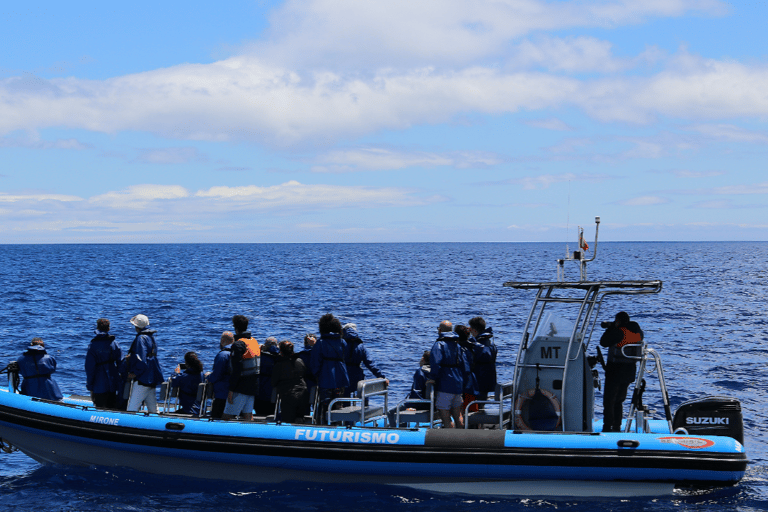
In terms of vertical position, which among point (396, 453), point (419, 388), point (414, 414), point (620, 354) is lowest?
point (396, 453)

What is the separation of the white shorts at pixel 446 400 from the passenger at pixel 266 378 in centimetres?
210

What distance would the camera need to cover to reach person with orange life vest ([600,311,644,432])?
8625 millimetres

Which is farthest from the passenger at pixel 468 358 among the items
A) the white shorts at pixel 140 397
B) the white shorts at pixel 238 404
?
the white shorts at pixel 140 397

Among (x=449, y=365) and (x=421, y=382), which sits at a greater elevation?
(x=449, y=365)

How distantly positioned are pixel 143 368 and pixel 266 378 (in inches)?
62.2

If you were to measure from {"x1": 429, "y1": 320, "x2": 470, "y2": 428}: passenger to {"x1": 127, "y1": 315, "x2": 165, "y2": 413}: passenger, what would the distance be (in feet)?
11.7

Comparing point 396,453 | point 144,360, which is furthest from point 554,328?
point 144,360

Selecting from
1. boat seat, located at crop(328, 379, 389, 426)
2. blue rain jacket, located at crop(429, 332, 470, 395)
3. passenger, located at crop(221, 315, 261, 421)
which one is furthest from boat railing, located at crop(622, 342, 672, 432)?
passenger, located at crop(221, 315, 261, 421)

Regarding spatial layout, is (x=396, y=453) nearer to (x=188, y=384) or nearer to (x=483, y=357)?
(x=483, y=357)

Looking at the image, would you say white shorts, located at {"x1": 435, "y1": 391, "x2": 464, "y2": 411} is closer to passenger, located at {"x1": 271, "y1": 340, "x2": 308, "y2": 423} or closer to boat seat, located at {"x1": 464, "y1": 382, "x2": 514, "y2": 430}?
boat seat, located at {"x1": 464, "y1": 382, "x2": 514, "y2": 430}

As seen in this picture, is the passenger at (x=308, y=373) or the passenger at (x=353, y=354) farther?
the passenger at (x=353, y=354)

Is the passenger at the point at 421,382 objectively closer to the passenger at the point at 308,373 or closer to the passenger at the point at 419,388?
the passenger at the point at 419,388

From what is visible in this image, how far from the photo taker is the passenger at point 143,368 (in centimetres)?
932

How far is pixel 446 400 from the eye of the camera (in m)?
8.84
